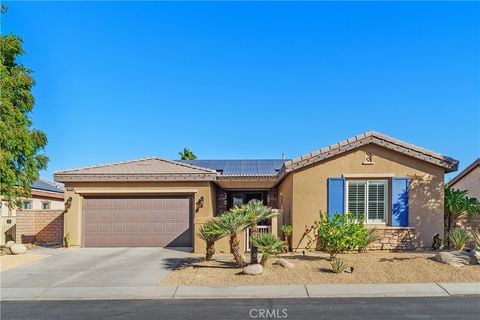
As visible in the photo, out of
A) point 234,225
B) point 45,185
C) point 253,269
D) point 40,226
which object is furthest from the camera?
point 45,185

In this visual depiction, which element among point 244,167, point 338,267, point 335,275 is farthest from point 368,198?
point 244,167

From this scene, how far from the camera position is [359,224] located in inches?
513

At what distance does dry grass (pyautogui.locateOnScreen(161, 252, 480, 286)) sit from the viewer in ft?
36.3

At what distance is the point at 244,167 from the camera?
24891 millimetres

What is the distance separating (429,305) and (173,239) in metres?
12.0

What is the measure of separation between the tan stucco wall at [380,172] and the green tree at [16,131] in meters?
11.3

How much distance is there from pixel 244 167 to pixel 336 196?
10.1 m

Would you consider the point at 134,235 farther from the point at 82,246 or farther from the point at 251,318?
the point at 251,318

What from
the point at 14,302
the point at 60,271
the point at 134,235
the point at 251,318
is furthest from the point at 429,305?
the point at 134,235

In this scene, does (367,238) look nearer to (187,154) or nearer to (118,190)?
(118,190)

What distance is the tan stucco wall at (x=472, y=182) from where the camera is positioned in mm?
20906

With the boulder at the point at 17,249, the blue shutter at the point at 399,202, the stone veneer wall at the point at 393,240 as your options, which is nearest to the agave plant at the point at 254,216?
the stone veneer wall at the point at 393,240

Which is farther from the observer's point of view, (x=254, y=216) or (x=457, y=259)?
(x=254, y=216)

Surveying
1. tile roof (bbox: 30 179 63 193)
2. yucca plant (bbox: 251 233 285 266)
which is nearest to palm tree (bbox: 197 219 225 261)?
yucca plant (bbox: 251 233 285 266)
